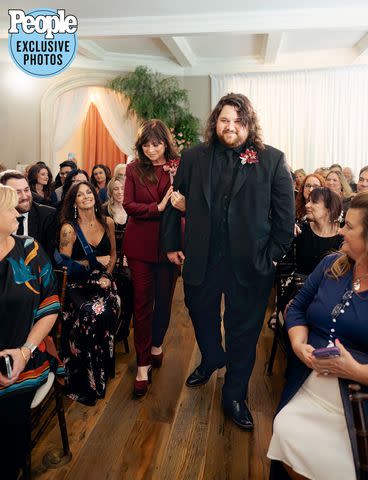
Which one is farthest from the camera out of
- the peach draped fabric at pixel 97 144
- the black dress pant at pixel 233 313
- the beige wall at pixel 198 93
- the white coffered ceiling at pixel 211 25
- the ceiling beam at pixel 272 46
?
the peach draped fabric at pixel 97 144

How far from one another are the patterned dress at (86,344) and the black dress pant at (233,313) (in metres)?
0.60

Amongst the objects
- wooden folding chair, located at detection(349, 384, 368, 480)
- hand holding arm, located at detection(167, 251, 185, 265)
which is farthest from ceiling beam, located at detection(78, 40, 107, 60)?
wooden folding chair, located at detection(349, 384, 368, 480)

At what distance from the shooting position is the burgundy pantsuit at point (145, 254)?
2727 mm

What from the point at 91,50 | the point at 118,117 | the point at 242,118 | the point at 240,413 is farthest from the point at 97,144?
the point at 240,413

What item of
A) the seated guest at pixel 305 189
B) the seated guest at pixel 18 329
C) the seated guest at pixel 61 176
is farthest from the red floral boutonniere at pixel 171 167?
the seated guest at pixel 61 176

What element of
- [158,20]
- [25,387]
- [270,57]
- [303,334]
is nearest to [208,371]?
[303,334]

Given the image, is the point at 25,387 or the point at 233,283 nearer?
the point at 25,387

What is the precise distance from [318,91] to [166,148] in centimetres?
704

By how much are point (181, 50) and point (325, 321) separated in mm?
6581

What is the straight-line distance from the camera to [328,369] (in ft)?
5.16

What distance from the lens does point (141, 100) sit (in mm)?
7984

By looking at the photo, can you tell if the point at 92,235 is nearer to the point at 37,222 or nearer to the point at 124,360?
the point at 37,222

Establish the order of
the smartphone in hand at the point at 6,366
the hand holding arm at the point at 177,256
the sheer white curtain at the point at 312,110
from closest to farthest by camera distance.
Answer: the smartphone in hand at the point at 6,366, the hand holding arm at the point at 177,256, the sheer white curtain at the point at 312,110

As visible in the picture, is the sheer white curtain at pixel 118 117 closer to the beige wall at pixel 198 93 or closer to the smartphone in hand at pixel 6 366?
the beige wall at pixel 198 93
